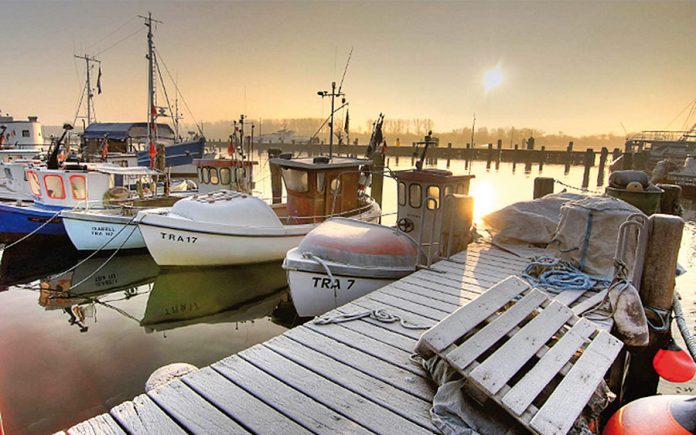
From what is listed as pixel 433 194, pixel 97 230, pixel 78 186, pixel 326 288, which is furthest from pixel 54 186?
pixel 433 194

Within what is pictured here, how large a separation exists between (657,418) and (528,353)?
947 mm

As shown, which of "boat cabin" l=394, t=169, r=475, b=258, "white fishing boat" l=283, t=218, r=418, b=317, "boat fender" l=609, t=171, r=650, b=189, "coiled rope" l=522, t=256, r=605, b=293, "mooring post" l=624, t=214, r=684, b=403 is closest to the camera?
"mooring post" l=624, t=214, r=684, b=403

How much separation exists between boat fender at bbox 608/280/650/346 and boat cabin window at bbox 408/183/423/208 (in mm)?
4035

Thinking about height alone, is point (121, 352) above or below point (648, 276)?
below

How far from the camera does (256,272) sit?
1189 cm

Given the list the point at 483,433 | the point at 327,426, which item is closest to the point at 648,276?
the point at 483,433

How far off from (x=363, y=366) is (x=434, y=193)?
4.93 meters

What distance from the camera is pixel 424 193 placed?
26.4ft

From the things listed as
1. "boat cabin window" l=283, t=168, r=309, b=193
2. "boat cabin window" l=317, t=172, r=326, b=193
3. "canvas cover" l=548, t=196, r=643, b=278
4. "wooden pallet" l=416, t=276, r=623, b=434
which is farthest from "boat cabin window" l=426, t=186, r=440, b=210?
"boat cabin window" l=283, t=168, r=309, b=193

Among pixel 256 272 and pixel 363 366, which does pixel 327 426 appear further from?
pixel 256 272

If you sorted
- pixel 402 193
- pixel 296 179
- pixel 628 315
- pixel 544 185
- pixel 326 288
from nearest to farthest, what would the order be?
pixel 628 315
pixel 326 288
pixel 402 193
pixel 544 185
pixel 296 179

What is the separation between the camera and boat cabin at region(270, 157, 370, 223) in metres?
11.5

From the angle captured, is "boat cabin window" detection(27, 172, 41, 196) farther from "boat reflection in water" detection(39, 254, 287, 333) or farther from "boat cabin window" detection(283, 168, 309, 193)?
"boat cabin window" detection(283, 168, 309, 193)

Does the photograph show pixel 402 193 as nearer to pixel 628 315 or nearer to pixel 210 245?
pixel 628 315
